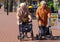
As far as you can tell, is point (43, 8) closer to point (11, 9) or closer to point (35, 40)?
point (35, 40)

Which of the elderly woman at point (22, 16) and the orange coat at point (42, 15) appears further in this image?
the orange coat at point (42, 15)

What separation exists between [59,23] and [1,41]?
19.3 feet

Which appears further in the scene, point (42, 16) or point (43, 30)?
point (42, 16)

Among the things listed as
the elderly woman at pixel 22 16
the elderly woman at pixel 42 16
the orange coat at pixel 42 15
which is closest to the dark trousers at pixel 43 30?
the elderly woman at pixel 42 16

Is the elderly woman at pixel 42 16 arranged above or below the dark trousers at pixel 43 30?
above

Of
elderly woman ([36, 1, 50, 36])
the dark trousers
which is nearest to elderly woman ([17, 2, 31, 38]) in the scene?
elderly woman ([36, 1, 50, 36])

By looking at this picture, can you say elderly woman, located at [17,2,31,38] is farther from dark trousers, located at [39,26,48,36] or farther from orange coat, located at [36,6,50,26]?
dark trousers, located at [39,26,48,36]

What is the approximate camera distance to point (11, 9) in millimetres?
38844

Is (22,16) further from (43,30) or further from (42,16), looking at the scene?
(43,30)

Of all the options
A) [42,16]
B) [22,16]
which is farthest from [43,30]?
[22,16]

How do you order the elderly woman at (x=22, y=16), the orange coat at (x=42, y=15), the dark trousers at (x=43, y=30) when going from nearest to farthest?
the elderly woman at (x=22, y=16)
the dark trousers at (x=43, y=30)
the orange coat at (x=42, y=15)

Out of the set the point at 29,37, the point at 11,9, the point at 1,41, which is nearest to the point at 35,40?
the point at 29,37

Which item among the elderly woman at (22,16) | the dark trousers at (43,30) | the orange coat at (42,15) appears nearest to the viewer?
the elderly woman at (22,16)

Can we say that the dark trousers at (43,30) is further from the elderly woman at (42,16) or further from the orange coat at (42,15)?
the orange coat at (42,15)
